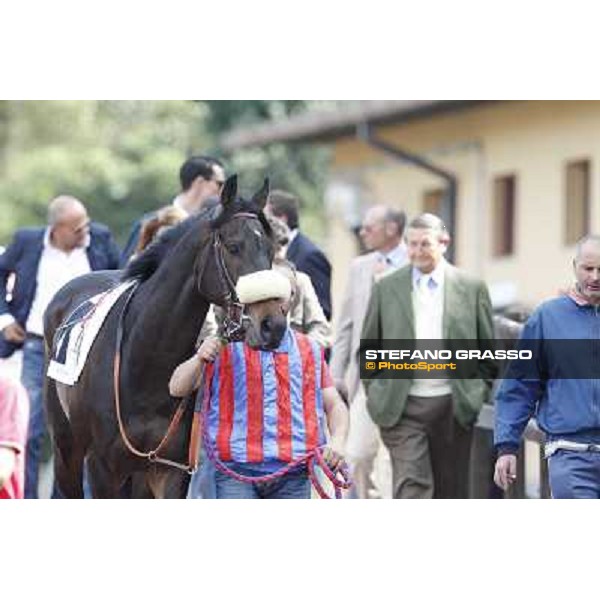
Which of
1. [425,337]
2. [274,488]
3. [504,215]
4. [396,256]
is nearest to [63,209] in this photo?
[396,256]

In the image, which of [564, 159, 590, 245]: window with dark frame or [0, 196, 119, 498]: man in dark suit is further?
[564, 159, 590, 245]: window with dark frame

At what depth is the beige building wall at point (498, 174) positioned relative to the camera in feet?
78.5

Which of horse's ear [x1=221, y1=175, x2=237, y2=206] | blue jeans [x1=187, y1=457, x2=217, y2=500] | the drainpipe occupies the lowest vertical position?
blue jeans [x1=187, y1=457, x2=217, y2=500]

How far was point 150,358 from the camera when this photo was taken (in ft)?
36.2

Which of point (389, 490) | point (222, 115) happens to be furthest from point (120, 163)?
point (389, 490)

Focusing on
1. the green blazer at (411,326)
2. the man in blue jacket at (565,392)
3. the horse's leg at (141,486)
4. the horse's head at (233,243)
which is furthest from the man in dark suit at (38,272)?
the man in blue jacket at (565,392)

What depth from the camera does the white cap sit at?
9.82m

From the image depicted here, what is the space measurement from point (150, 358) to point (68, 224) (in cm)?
273

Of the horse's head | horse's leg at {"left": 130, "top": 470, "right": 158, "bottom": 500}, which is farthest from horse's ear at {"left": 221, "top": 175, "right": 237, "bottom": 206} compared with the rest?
horse's leg at {"left": 130, "top": 470, "right": 158, "bottom": 500}

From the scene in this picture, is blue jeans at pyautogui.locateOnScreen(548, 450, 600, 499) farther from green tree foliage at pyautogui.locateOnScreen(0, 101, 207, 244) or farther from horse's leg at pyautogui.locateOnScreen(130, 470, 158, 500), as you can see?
green tree foliage at pyautogui.locateOnScreen(0, 101, 207, 244)

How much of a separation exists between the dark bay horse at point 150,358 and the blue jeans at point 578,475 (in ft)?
5.95

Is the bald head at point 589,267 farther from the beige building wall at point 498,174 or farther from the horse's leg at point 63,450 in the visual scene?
the beige building wall at point 498,174

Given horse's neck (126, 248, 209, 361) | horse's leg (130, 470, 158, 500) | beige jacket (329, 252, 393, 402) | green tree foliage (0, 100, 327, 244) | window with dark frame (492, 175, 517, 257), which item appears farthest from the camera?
green tree foliage (0, 100, 327, 244)
